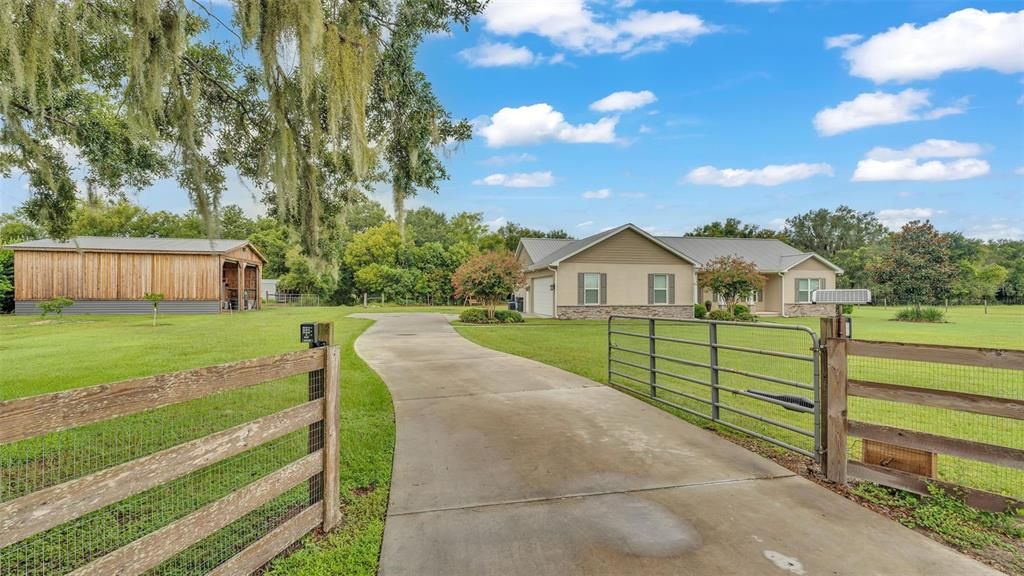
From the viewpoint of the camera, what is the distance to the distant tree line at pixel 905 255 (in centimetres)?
2153

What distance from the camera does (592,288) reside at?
66.6ft

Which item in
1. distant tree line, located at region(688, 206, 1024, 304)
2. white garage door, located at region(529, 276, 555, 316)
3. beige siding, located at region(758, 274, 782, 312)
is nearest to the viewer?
white garage door, located at region(529, 276, 555, 316)

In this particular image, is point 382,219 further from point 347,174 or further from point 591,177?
point 347,174

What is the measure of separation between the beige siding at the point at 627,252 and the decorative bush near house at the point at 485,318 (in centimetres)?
340

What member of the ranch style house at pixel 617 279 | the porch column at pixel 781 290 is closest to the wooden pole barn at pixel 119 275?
the ranch style house at pixel 617 279

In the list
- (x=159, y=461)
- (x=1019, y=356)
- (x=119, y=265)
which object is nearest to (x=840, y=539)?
(x=1019, y=356)

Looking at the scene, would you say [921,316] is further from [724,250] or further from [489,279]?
[489,279]

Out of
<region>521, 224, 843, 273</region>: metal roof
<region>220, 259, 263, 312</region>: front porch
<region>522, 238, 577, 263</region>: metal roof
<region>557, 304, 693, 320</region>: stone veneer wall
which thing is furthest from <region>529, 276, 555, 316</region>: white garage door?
<region>220, 259, 263, 312</region>: front porch

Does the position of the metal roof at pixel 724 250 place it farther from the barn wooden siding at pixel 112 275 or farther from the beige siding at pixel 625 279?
the barn wooden siding at pixel 112 275

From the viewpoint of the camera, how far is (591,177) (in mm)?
23328

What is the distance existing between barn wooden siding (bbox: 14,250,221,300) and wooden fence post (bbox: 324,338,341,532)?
24.2 m

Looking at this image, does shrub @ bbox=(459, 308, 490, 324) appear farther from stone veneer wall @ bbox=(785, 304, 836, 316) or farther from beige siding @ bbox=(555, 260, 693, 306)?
stone veneer wall @ bbox=(785, 304, 836, 316)

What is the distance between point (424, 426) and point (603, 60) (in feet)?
42.0

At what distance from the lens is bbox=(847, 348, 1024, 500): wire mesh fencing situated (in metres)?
2.74
